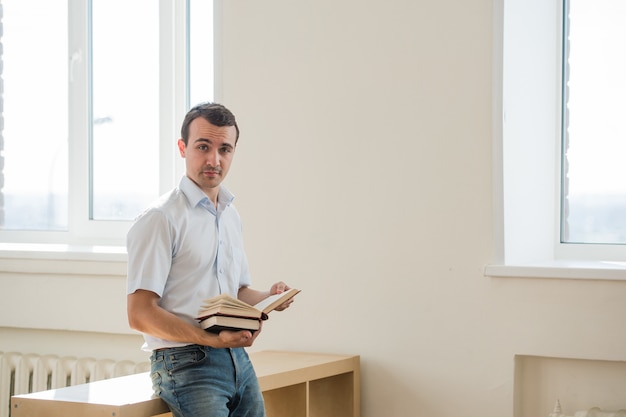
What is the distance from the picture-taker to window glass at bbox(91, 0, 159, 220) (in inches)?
163

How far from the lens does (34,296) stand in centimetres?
393

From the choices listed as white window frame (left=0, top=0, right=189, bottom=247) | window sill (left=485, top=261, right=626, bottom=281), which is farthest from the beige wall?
white window frame (left=0, top=0, right=189, bottom=247)

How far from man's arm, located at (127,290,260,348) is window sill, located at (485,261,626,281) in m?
1.21

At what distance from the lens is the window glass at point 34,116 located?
435 cm

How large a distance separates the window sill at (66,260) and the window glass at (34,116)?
0.40m

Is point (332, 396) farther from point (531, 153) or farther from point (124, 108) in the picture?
point (124, 108)

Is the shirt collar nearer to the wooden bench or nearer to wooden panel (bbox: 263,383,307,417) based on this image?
the wooden bench

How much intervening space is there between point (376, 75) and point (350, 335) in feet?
3.17

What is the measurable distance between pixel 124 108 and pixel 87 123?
192 mm

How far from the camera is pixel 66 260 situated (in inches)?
151

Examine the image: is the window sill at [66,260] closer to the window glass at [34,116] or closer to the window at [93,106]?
the window at [93,106]

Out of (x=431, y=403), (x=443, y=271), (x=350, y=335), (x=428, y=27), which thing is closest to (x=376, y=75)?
(x=428, y=27)

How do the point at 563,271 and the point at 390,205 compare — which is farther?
the point at 390,205

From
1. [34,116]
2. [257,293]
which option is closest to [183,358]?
[257,293]
